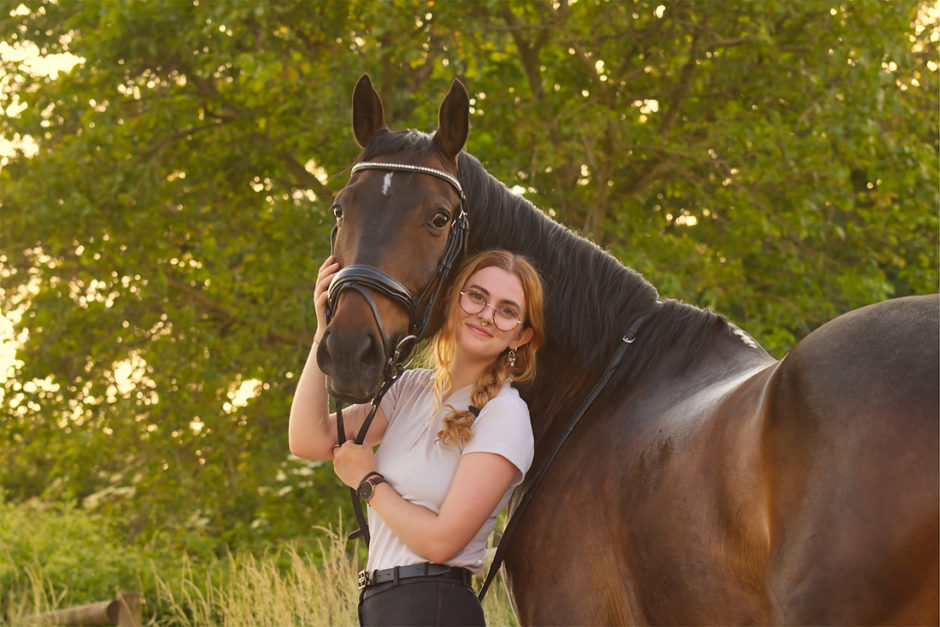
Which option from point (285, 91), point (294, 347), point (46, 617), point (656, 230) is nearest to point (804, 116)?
point (656, 230)

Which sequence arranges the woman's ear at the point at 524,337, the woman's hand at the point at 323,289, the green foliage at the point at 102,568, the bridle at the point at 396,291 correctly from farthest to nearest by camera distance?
the green foliage at the point at 102,568, the woman's ear at the point at 524,337, the woman's hand at the point at 323,289, the bridle at the point at 396,291

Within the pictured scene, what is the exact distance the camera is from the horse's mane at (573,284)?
8.98ft

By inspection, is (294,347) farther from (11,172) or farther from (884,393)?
(884,393)

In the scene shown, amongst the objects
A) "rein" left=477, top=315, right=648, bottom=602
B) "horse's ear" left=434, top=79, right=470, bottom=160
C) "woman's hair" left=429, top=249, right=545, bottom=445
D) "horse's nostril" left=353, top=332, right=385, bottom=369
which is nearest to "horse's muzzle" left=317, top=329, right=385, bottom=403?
"horse's nostril" left=353, top=332, right=385, bottom=369

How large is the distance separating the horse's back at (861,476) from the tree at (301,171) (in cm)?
646

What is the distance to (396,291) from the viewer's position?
2.45 m

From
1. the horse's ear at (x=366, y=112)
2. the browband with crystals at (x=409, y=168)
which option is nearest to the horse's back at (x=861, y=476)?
the browband with crystals at (x=409, y=168)

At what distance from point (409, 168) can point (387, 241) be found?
254mm

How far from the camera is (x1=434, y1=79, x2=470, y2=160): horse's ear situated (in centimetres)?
274

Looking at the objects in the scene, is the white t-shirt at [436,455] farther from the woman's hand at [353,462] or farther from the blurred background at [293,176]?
the blurred background at [293,176]

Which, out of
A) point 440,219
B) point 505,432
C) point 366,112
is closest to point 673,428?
point 505,432

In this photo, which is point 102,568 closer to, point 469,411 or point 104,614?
point 104,614

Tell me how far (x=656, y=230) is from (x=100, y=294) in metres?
5.91

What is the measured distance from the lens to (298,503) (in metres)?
9.79
